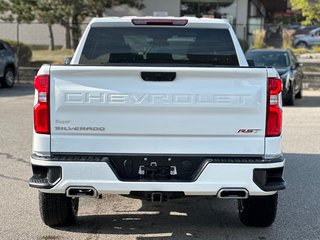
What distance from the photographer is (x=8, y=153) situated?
344 inches

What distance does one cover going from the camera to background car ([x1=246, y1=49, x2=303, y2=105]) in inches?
603

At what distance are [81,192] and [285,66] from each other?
40.8 feet

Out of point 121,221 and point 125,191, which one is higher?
point 125,191

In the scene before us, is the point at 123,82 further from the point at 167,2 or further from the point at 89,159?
the point at 167,2

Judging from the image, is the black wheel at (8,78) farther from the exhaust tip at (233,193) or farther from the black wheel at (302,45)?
the black wheel at (302,45)

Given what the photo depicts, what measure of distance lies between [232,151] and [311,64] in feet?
67.6

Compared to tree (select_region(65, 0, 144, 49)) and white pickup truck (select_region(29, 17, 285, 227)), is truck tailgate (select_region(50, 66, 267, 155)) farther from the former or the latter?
tree (select_region(65, 0, 144, 49))

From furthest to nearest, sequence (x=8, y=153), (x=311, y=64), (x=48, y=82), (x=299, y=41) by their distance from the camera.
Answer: (x=299, y=41)
(x=311, y=64)
(x=8, y=153)
(x=48, y=82)

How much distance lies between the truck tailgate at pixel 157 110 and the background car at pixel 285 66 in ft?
35.9

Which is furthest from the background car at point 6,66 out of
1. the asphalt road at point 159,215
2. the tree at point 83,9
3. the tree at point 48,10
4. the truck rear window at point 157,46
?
the truck rear window at point 157,46

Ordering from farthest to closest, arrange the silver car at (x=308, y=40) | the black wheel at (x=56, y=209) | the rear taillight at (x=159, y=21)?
1. the silver car at (x=308, y=40)
2. the rear taillight at (x=159, y=21)
3. the black wheel at (x=56, y=209)

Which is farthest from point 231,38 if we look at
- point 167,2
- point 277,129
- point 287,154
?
point 167,2

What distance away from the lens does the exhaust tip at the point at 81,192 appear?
4535mm

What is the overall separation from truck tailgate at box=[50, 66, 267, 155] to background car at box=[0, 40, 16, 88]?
48.4 feet
